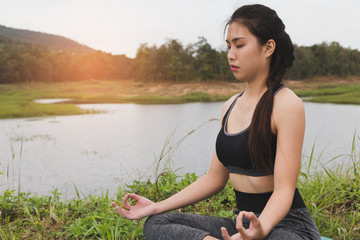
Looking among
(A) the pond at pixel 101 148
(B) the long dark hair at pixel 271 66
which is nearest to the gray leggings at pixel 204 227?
(B) the long dark hair at pixel 271 66

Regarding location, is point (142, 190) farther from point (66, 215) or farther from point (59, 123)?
point (59, 123)

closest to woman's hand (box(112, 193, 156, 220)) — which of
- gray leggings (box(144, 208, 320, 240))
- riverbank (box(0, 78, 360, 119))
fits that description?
gray leggings (box(144, 208, 320, 240))

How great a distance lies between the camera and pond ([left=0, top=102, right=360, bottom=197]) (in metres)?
5.66

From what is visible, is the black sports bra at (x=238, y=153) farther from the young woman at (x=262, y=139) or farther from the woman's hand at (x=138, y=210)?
the woman's hand at (x=138, y=210)

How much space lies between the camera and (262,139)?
1.47 metres

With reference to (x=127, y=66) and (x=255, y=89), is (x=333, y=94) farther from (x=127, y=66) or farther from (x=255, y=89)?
(x=255, y=89)

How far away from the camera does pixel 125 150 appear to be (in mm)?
8547

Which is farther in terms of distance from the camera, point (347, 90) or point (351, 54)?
point (351, 54)

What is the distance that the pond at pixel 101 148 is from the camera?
223 inches

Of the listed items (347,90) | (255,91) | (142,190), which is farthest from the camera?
(347,90)

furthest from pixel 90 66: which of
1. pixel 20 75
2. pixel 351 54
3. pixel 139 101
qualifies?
pixel 351 54

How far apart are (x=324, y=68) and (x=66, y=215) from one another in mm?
36585

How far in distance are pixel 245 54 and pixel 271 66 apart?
15 centimetres

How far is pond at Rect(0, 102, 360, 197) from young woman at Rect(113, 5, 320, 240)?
2.04 metres
